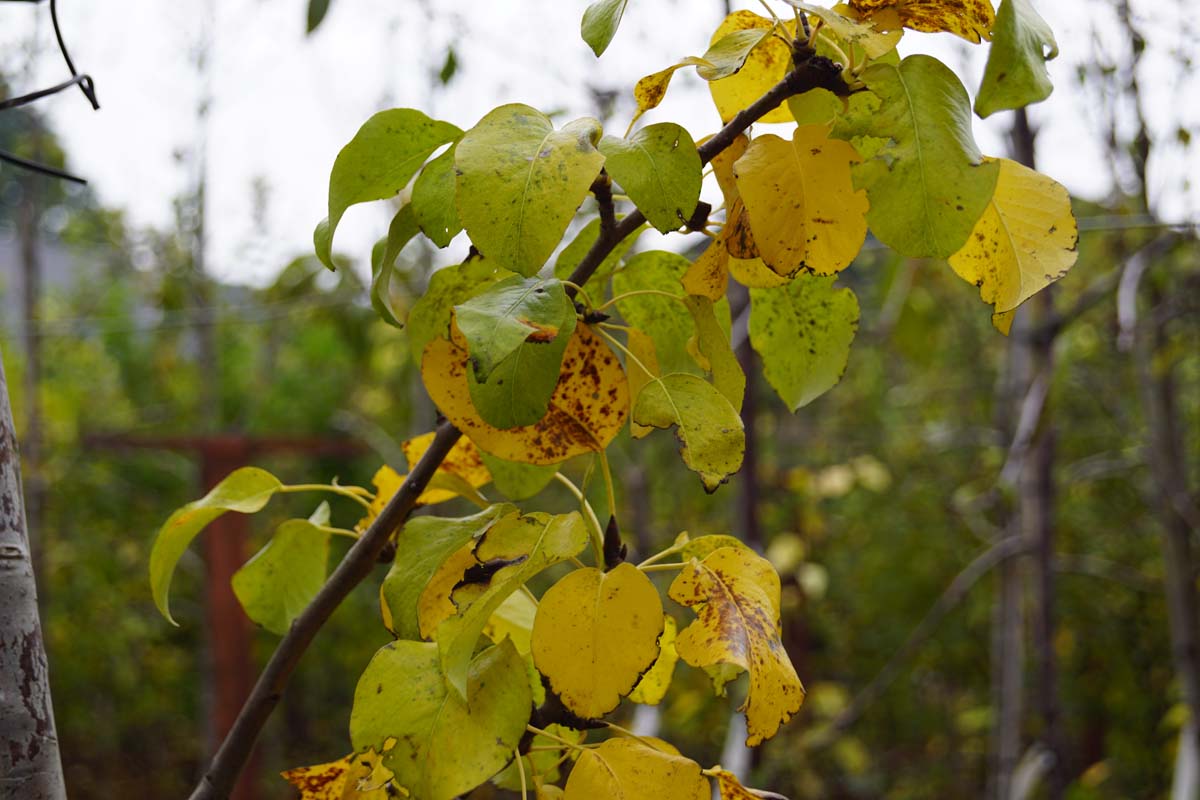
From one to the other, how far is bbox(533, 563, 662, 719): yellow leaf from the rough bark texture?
0.60ft

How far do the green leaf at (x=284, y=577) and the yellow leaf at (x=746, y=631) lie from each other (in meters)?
0.18

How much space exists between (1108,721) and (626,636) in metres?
3.24

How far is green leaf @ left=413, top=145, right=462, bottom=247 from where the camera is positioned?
1.13 feet

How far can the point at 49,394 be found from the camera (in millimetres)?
3119

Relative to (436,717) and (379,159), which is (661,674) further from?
(379,159)

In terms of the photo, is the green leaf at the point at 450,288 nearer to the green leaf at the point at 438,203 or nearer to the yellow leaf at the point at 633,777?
the green leaf at the point at 438,203

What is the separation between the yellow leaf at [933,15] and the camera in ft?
1.06

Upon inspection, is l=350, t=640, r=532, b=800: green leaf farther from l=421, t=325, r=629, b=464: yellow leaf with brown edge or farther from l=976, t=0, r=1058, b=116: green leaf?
l=976, t=0, r=1058, b=116: green leaf

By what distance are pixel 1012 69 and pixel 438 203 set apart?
0.62 ft

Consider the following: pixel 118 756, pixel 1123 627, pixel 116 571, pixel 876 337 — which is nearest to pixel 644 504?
pixel 876 337

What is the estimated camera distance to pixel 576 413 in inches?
13.4

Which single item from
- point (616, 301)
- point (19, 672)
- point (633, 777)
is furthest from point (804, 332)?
point (19, 672)

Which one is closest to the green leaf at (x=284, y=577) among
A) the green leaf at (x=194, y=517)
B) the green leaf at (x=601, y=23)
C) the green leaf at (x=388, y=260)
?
the green leaf at (x=194, y=517)

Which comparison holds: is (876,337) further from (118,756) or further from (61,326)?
(118,756)
